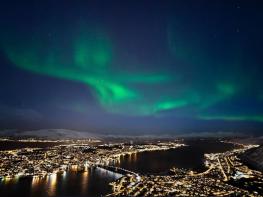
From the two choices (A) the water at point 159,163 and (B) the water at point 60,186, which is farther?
(A) the water at point 159,163

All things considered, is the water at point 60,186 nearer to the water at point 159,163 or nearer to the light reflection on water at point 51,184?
the light reflection on water at point 51,184

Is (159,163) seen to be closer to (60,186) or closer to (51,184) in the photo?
(60,186)

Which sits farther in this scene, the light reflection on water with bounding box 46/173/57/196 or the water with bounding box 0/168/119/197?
the light reflection on water with bounding box 46/173/57/196

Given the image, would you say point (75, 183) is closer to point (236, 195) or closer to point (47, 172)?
point (47, 172)

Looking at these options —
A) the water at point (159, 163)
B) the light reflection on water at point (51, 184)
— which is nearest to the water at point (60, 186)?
the light reflection on water at point (51, 184)

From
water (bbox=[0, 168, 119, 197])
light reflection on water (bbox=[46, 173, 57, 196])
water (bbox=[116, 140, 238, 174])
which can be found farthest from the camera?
water (bbox=[116, 140, 238, 174])

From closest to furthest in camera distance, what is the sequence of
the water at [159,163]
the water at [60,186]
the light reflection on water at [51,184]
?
the water at [60,186] < the light reflection on water at [51,184] < the water at [159,163]

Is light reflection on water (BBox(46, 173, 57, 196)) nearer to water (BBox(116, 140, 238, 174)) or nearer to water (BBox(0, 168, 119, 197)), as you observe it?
water (BBox(0, 168, 119, 197))

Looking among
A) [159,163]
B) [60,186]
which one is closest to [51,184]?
[60,186]

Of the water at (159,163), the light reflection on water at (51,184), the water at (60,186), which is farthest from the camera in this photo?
the water at (159,163)

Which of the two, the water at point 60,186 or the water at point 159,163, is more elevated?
the water at point 159,163

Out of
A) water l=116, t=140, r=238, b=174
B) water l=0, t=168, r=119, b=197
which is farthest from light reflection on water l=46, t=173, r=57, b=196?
water l=116, t=140, r=238, b=174
